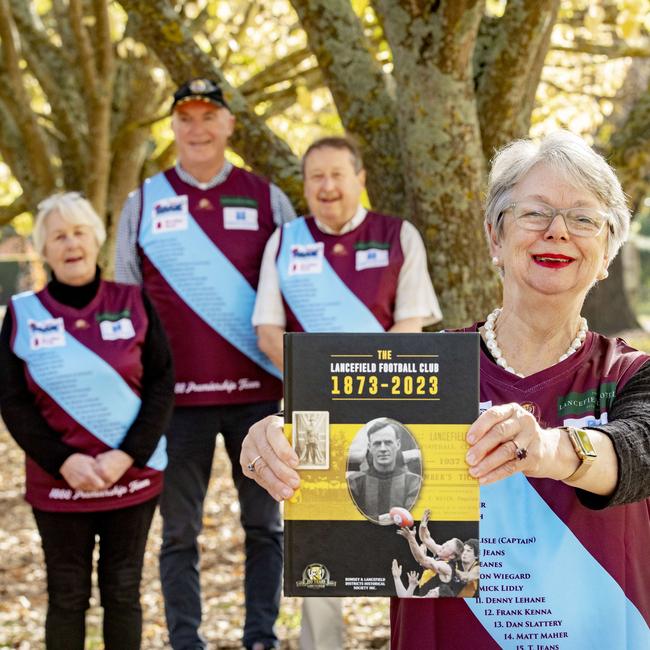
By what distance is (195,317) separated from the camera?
451 centimetres

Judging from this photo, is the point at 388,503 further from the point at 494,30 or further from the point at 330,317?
the point at 494,30

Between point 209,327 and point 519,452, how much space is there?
9.54 ft

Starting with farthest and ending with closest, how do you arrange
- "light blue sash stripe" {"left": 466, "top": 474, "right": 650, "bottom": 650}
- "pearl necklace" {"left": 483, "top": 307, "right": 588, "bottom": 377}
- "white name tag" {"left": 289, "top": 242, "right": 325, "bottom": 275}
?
1. "white name tag" {"left": 289, "top": 242, "right": 325, "bottom": 275}
2. "pearl necklace" {"left": 483, "top": 307, "right": 588, "bottom": 377}
3. "light blue sash stripe" {"left": 466, "top": 474, "right": 650, "bottom": 650}

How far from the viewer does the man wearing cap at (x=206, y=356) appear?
4.49 meters

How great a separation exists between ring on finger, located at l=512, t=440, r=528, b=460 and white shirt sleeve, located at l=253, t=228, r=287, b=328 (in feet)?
8.70

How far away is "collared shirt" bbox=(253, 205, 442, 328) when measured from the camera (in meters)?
4.26

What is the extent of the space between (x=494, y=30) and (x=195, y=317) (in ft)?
6.66

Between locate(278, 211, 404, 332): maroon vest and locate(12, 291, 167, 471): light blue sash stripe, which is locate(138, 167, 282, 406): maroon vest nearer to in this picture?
locate(278, 211, 404, 332): maroon vest

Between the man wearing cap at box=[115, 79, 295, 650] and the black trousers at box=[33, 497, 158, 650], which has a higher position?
the man wearing cap at box=[115, 79, 295, 650]

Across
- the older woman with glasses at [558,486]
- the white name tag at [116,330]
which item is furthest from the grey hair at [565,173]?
the white name tag at [116,330]

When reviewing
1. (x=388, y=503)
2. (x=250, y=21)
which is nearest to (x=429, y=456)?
(x=388, y=503)

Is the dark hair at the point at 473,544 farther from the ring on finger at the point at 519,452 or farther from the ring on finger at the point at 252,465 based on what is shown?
the ring on finger at the point at 252,465

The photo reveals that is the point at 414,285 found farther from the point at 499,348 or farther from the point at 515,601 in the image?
the point at 515,601

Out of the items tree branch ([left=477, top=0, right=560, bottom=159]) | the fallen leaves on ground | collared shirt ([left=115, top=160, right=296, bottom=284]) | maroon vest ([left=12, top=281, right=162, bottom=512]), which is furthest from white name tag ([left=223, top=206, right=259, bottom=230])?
the fallen leaves on ground
